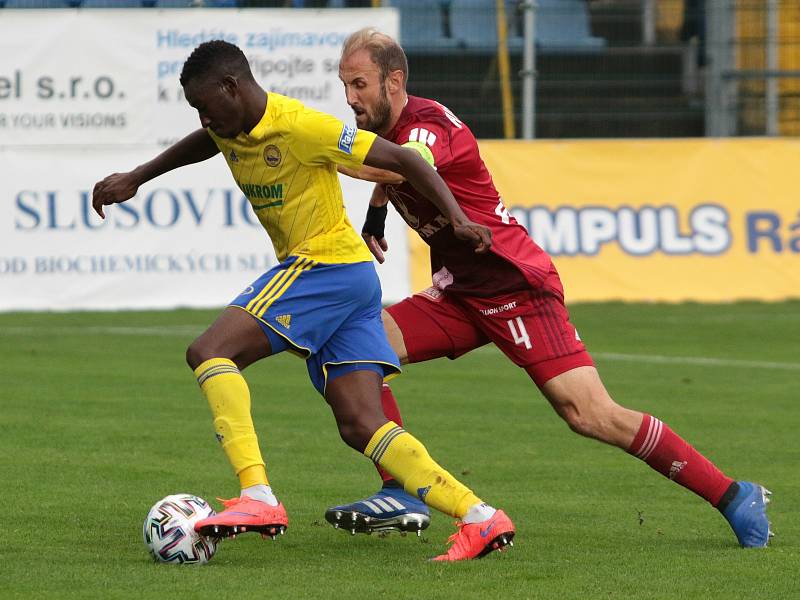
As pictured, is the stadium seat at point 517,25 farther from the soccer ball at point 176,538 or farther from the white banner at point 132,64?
the soccer ball at point 176,538

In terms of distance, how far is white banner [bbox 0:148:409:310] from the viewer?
603 inches

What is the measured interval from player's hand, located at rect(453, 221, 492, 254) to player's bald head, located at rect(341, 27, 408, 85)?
2.94 feet

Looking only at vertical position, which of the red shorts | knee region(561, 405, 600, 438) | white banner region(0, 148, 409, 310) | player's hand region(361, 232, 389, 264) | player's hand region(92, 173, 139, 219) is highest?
player's hand region(92, 173, 139, 219)

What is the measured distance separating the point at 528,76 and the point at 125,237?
458cm

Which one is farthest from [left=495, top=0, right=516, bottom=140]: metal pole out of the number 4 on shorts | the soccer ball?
the soccer ball

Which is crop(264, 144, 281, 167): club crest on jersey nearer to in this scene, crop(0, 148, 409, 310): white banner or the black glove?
the black glove

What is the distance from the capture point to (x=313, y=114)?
5.67 metres

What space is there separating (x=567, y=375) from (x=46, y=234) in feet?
33.0

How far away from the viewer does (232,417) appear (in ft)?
18.1

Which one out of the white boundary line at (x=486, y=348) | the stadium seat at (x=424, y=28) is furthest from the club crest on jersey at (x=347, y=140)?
the stadium seat at (x=424, y=28)

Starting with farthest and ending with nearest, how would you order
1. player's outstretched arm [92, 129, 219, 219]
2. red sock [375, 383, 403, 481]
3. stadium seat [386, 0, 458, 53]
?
stadium seat [386, 0, 458, 53]
red sock [375, 383, 403, 481]
player's outstretched arm [92, 129, 219, 219]

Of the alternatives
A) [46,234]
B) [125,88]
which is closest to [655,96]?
[125,88]

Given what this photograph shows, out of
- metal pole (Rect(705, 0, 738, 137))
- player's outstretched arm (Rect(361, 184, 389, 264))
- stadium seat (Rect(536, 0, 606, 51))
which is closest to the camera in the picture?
player's outstretched arm (Rect(361, 184, 389, 264))

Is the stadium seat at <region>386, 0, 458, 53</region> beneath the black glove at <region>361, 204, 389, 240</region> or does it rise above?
above
